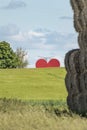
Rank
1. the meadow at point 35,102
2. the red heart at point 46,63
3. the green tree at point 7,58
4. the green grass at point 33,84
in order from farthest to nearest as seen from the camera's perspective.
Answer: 1. the green tree at point 7,58
2. the red heart at point 46,63
3. the green grass at point 33,84
4. the meadow at point 35,102

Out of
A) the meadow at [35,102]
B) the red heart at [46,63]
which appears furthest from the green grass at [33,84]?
the red heart at [46,63]

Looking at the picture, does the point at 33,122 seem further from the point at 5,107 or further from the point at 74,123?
the point at 5,107

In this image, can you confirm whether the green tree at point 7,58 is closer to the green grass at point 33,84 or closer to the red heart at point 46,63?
the red heart at point 46,63

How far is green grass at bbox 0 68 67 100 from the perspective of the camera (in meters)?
44.1

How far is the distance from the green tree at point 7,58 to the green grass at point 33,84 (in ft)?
59.8

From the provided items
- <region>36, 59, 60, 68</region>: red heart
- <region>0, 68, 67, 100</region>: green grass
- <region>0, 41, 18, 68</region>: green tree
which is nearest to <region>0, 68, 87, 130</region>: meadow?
<region>0, 68, 67, 100</region>: green grass

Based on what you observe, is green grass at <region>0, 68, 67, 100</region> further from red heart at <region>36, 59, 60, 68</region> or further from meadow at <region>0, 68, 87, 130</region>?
red heart at <region>36, 59, 60, 68</region>

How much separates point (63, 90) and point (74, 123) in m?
31.5

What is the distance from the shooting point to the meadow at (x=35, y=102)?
1620 cm

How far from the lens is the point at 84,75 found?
869 inches

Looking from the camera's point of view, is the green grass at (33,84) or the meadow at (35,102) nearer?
the meadow at (35,102)

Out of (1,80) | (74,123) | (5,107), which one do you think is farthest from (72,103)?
(1,80)

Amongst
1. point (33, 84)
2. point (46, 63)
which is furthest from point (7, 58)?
point (33, 84)

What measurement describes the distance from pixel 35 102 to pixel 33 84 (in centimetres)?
2085
